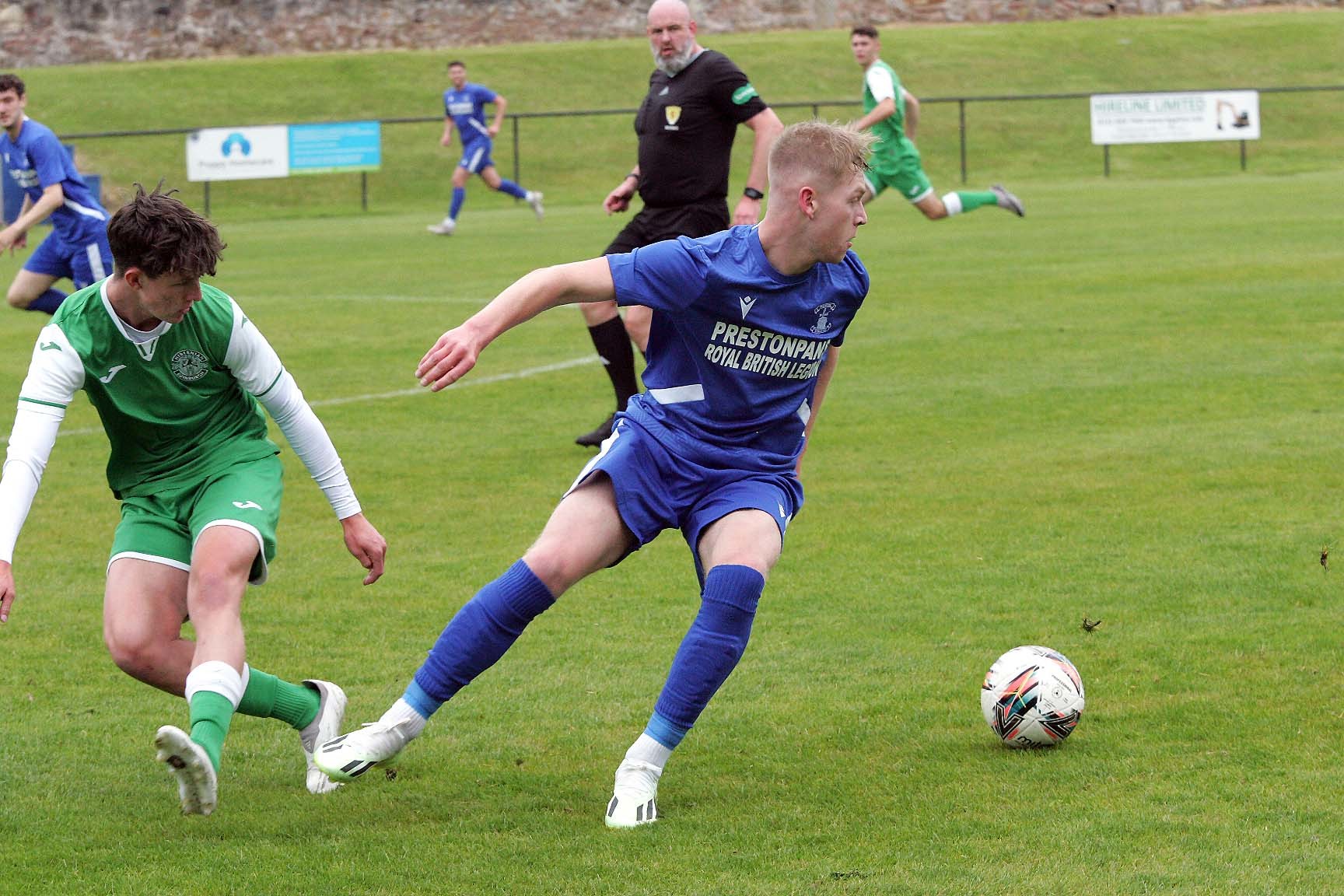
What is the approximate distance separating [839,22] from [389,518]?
41.5m

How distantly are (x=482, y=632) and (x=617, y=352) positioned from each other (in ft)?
17.3

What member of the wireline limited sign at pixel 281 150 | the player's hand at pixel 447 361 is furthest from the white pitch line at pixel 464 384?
the wireline limited sign at pixel 281 150

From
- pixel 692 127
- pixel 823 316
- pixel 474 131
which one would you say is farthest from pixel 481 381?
pixel 474 131

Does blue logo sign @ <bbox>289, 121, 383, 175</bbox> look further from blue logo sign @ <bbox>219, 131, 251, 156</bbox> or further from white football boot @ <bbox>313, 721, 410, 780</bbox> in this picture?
white football boot @ <bbox>313, 721, 410, 780</bbox>

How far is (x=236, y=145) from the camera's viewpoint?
30.3 m

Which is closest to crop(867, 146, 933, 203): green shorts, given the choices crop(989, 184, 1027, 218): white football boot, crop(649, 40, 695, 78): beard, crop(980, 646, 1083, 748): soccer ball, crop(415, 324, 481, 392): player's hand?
crop(989, 184, 1027, 218): white football boot

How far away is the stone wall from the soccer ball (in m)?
42.7

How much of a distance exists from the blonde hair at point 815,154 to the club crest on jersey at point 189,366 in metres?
1.52

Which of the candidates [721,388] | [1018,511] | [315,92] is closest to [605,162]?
[315,92]

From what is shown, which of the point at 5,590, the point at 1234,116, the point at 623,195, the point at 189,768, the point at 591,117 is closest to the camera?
the point at 189,768

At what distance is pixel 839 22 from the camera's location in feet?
155

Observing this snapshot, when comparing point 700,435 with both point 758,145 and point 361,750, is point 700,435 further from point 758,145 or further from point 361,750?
point 758,145

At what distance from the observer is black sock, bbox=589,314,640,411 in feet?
31.0

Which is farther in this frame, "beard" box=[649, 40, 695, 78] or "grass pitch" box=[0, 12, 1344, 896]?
"beard" box=[649, 40, 695, 78]
